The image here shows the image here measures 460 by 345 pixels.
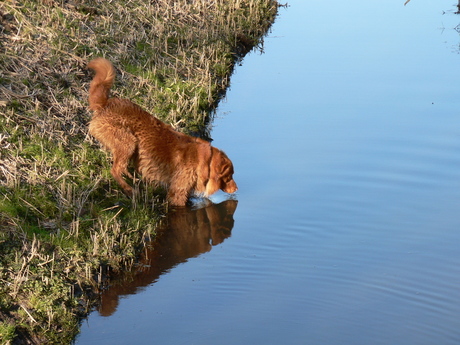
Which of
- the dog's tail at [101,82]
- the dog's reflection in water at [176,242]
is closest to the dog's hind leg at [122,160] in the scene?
the dog's tail at [101,82]

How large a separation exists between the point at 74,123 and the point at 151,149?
1.41m

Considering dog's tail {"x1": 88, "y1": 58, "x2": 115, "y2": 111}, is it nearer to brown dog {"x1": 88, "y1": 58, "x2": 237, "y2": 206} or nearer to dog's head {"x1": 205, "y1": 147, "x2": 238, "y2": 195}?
brown dog {"x1": 88, "y1": 58, "x2": 237, "y2": 206}

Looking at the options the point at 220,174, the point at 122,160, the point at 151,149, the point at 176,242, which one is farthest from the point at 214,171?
the point at 176,242

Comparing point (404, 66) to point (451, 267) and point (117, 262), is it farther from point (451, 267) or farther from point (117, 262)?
point (117, 262)

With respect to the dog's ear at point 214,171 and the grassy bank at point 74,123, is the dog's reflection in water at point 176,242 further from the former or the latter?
the dog's ear at point 214,171

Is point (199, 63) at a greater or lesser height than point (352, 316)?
greater

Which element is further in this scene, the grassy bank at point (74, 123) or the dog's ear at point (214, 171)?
the dog's ear at point (214, 171)

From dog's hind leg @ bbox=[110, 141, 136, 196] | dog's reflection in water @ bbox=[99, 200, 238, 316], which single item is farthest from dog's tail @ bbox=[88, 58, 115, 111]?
dog's reflection in water @ bbox=[99, 200, 238, 316]

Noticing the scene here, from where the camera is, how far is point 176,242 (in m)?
8.14

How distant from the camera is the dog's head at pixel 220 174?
9.05 meters

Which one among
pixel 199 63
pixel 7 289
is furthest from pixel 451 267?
pixel 199 63

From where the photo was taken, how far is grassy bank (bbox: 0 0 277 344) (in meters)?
6.48

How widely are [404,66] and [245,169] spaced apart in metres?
5.42

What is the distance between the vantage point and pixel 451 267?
730 cm
